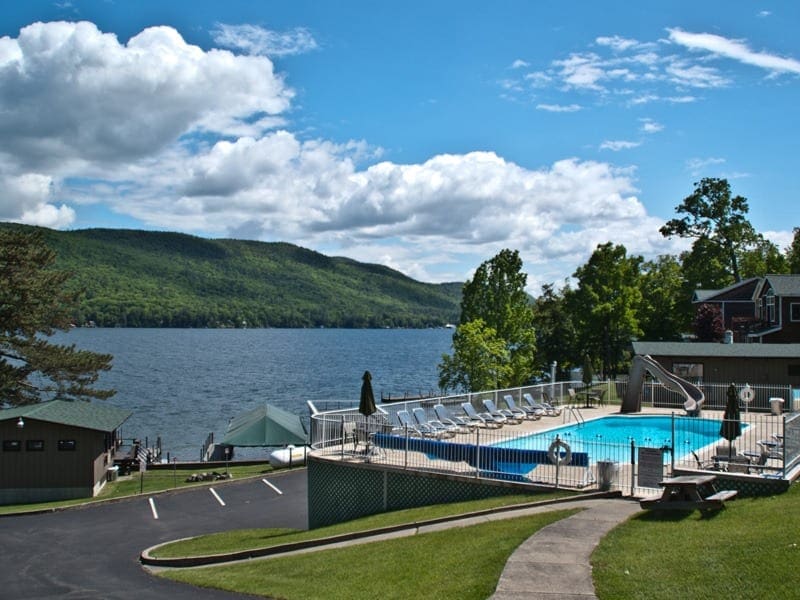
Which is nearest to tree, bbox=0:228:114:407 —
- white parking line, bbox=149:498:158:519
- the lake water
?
the lake water

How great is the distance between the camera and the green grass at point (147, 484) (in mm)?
28039

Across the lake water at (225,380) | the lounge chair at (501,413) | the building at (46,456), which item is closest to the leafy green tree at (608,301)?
the lake water at (225,380)

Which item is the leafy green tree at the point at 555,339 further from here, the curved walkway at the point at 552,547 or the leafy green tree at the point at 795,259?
the curved walkway at the point at 552,547

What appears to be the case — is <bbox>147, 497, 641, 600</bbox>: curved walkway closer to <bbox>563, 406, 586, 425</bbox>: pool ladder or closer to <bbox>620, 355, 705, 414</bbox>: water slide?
<bbox>563, 406, 586, 425</bbox>: pool ladder

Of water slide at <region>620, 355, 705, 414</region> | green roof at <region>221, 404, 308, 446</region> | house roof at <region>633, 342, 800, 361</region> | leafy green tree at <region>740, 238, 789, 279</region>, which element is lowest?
green roof at <region>221, 404, 308, 446</region>

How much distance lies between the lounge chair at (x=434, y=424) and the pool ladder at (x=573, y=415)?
23.6 ft

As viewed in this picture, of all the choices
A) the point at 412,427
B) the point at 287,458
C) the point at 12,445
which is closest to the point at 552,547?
the point at 412,427

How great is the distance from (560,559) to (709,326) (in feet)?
146

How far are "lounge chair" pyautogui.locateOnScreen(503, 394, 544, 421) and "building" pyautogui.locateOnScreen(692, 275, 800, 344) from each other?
23728 millimetres

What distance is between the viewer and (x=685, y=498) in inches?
509

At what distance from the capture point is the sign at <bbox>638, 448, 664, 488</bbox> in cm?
1489

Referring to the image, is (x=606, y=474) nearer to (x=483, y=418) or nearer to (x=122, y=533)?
(x=483, y=418)

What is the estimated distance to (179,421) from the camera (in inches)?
2479

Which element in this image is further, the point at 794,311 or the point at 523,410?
the point at 794,311
